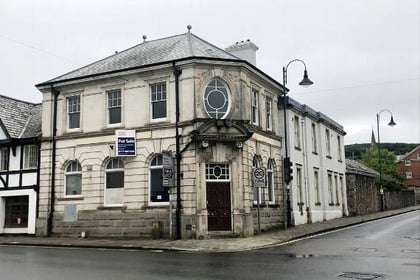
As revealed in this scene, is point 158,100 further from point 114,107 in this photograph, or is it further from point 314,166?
point 314,166

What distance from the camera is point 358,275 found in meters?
10.5

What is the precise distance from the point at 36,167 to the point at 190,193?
985cm

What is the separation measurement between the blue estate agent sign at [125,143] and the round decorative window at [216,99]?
3994 mm

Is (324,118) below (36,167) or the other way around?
the other way around

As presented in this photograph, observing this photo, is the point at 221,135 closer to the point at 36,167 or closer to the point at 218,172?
the point at 218,172

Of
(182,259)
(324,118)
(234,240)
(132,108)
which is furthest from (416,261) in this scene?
(324,118)

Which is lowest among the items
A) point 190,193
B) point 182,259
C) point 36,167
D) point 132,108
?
point 182,259

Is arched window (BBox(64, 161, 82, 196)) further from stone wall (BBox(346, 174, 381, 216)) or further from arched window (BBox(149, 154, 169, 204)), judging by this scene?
stone wall (BBox(346, 174, 381, 216))

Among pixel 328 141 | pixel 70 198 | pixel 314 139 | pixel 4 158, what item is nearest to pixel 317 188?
pixel 314 139

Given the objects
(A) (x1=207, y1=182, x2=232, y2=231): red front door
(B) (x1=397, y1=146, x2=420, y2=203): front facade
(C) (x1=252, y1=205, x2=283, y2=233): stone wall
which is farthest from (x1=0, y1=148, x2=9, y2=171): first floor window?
(B) (x1=397, y1=146, x2=420, y2=203): front facade

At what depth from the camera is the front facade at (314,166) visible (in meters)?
29.6

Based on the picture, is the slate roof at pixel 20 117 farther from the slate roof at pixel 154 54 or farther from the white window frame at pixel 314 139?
the white window frame at pixel 314 139

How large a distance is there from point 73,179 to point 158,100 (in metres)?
6.41

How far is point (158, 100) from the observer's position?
77.5 ft
